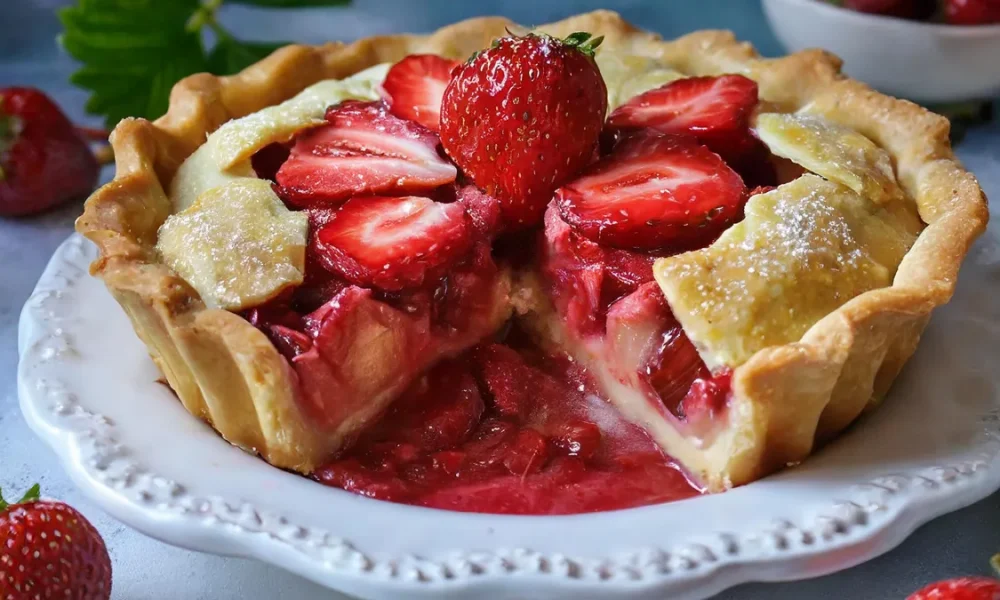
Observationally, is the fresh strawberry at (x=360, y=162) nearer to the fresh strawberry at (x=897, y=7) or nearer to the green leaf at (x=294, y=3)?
the green leaf at (x=294, y=3)

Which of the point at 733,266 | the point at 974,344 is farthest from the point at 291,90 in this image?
the point at 974,344

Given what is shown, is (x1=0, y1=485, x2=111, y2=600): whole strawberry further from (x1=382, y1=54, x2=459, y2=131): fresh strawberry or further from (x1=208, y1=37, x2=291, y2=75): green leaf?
(x1=208, y1=37, x2=291, y2=75): green leaf

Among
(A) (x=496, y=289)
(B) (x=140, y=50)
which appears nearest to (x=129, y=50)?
(B) (x=140, y=50)

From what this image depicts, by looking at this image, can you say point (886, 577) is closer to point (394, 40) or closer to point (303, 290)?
point (303, 290)

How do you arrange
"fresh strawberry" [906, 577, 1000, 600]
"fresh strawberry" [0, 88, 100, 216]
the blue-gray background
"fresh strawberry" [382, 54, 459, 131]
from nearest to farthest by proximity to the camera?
1. "fresh strawberry" [906, 577, 1000, 600]
2. the blue-gray background
3. "fresh strawberry" [382, 54, 459, 131]
4. "fresh strawberry" [0, 88, 100, 216]

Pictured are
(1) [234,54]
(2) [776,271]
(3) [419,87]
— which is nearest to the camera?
(2) [776,271]

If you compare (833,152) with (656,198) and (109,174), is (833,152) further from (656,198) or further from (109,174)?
(109,174)

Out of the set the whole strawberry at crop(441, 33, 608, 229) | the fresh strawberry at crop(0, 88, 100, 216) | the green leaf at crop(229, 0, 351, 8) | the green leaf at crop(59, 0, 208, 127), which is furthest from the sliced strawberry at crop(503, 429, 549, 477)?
the green leaf at crop(229, 0, 351, 8)
